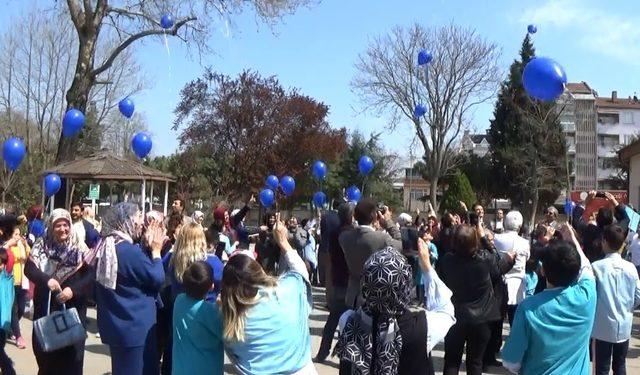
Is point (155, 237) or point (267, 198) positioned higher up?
point (267, 198)

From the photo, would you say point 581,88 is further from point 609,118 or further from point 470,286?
point 470,286

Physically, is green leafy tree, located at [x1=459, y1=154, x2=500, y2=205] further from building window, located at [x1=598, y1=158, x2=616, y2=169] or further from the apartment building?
the apartment building

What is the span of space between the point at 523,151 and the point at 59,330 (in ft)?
160

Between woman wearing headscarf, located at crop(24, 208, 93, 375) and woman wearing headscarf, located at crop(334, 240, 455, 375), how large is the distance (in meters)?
2.64

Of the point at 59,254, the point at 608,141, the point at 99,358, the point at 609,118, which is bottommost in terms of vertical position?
the point at 99,358

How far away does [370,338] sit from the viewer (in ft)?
11.5

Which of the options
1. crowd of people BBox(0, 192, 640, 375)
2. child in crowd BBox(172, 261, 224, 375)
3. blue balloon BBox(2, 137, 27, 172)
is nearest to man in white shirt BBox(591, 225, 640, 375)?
crowd of people BBox(0, 192, 640, 375)

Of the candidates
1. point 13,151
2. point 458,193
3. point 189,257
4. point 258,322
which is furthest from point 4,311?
point 458,193

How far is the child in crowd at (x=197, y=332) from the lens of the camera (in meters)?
4.14

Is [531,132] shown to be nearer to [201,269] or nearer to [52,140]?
[52,140]

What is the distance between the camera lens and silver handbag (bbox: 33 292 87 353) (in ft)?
16.9

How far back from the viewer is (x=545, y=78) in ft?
26.7

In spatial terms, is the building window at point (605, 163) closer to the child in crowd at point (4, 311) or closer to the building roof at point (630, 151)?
the building roof at point (630, 151)

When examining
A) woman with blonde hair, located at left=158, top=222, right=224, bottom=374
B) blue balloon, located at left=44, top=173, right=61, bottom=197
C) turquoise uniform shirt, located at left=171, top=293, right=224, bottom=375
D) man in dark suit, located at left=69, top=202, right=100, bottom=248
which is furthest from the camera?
blue balloon, located at left=44, top=173, right=61, bottom=197
